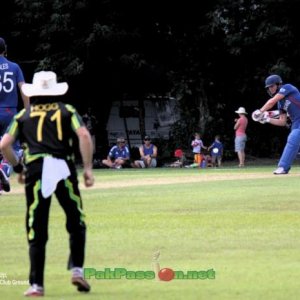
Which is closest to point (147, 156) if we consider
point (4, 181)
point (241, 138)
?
point (241, 138)

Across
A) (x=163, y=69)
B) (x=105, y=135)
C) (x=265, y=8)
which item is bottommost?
(x=105, y=135)

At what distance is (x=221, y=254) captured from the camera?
464 inches

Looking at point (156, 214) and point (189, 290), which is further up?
point (189, 290)

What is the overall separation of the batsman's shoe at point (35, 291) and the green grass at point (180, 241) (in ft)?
0.26

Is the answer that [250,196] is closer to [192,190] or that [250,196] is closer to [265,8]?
[192,190]

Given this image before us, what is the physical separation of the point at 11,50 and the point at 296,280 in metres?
36.5

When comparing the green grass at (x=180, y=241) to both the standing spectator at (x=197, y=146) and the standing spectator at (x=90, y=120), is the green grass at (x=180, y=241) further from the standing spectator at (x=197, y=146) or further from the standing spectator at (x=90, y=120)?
the standing spectator at (x=90, y=120)

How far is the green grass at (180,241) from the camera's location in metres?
9.75

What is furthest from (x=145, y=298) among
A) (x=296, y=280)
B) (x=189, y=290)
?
(x=296, y=280)

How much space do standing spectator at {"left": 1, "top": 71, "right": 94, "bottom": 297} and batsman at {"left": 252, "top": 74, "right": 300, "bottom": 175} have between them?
550 inches

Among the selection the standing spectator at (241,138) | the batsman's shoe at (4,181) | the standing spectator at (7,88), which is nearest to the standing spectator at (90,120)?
the standing spectator at (241,138)

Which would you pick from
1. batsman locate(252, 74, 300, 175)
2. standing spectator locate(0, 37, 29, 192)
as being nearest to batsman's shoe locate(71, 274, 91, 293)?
standing spectator locate(0, 37, 29, 192)

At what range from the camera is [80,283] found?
9.46m

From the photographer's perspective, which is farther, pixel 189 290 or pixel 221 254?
pixel 221 254
